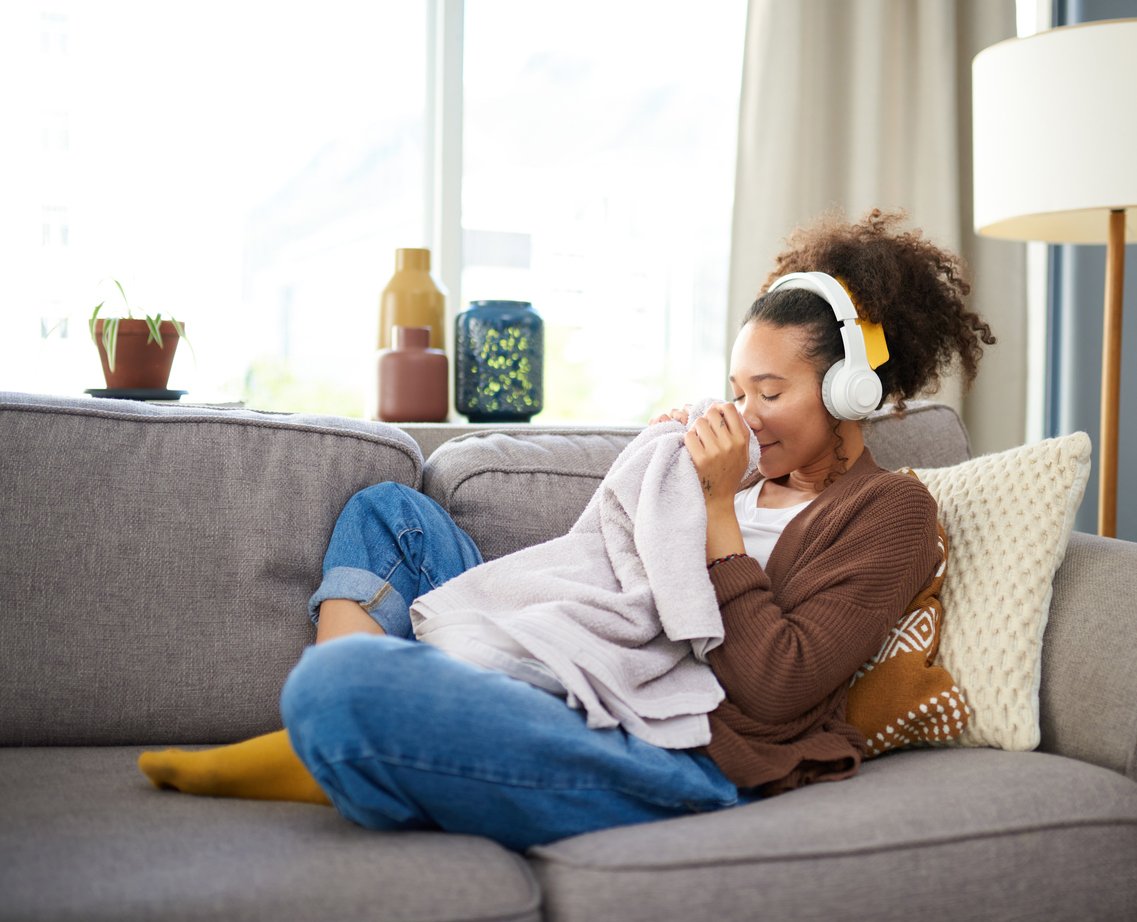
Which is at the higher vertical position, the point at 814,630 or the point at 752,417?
the point at 752,417

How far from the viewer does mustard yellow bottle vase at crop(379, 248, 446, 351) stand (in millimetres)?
2260

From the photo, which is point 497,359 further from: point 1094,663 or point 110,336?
point 1094,663

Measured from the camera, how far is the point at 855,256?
1.57 m

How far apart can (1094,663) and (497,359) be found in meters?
1.21

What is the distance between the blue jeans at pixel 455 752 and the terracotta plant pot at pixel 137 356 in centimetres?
101

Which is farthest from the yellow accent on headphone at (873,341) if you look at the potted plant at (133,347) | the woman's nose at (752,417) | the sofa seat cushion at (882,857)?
the potted plant at (133,347)

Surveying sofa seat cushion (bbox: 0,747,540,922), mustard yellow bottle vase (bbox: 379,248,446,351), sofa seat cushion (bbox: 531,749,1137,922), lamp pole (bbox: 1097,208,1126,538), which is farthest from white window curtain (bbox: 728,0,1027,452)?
sofa seat cushion (bbox: 0,747,540,922)

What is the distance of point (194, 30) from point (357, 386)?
83cm

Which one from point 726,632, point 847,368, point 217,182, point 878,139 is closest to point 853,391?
point 847,368

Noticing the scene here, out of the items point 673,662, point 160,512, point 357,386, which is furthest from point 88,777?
point 357,386

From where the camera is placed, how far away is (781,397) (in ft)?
4.92

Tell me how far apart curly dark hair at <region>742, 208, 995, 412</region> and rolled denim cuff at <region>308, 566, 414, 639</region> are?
611 mm

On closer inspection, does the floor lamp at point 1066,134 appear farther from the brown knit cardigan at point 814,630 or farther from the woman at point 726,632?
the brown knit cardigan at point 814,630

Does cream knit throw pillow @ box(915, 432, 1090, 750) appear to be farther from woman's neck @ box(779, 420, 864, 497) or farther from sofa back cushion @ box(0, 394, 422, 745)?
sofa back cushion @ box(0, 394, 422, 745)
